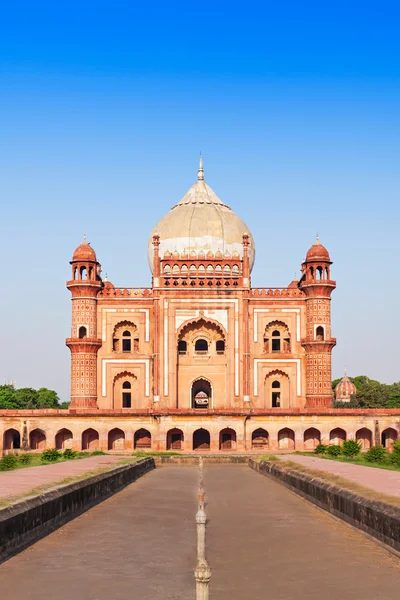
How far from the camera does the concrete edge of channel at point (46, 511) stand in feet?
33.6

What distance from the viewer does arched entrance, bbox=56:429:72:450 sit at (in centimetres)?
4981

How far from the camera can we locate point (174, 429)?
49188 mm

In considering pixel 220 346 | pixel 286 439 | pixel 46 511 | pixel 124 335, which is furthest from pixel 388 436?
pixel 46 511

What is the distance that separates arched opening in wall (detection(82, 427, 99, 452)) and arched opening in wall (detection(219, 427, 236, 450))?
7.11 m

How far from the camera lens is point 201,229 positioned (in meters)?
56.3

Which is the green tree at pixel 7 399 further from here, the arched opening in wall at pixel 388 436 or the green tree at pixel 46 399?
the arched opening in wall at pixel 388 436

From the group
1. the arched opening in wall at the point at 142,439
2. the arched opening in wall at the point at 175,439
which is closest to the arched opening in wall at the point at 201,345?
the arched opening in wall at the point at 175,439

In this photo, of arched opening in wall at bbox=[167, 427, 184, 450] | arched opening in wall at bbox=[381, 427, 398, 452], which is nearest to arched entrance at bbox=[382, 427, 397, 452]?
arched opening in wall at bbox=[381, 427, 398, 452]

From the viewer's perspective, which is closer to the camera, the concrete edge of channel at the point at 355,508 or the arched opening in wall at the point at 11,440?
the concrete edge of channel at the point at 355,508

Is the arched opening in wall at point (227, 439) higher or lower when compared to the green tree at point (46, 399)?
lower

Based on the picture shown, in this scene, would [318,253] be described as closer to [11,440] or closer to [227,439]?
[227,439]

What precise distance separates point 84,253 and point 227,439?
1405cm

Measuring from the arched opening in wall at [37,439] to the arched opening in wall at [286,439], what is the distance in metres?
13.5

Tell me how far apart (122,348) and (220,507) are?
36.6 metres
